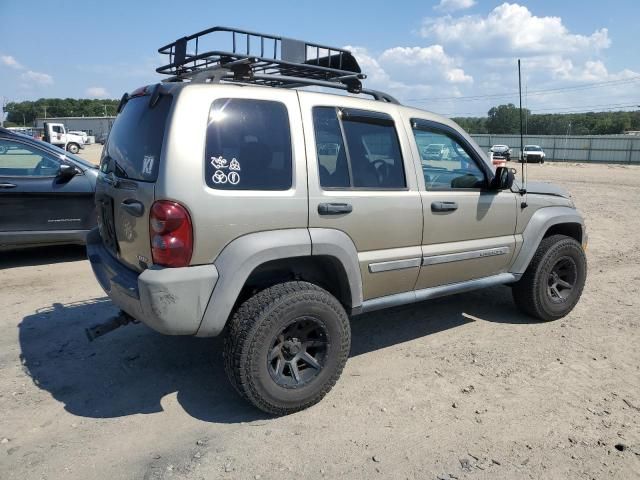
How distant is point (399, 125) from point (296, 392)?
6.68ft

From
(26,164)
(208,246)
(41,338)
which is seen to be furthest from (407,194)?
Answer: (26,164)

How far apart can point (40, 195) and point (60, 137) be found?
132 ft

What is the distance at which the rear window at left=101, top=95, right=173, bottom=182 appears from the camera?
2938mm

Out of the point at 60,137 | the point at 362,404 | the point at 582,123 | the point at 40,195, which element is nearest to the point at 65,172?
the point at 40,195

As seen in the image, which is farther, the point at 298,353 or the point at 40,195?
the point at 40,195

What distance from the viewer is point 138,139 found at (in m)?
3.19

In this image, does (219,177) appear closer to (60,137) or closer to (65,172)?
(65,172)

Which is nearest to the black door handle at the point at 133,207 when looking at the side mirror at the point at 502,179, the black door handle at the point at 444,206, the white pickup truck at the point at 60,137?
Result: the black door handle at the point at 444,206

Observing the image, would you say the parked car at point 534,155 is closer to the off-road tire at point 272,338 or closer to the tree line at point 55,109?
the off-road tire at point 272,338

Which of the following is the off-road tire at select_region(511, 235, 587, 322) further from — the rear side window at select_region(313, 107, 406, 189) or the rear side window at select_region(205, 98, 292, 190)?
the rear side window at select_region(205, 98, 292, 190)

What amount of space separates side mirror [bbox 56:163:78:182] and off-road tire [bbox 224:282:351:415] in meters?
4.62

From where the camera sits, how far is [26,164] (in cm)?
654

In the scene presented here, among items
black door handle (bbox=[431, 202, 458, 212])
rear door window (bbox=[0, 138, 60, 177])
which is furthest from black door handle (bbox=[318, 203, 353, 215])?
rear door window (bbox=[0, 138, 60, 177])

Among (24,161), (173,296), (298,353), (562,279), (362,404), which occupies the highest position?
(24,161)
